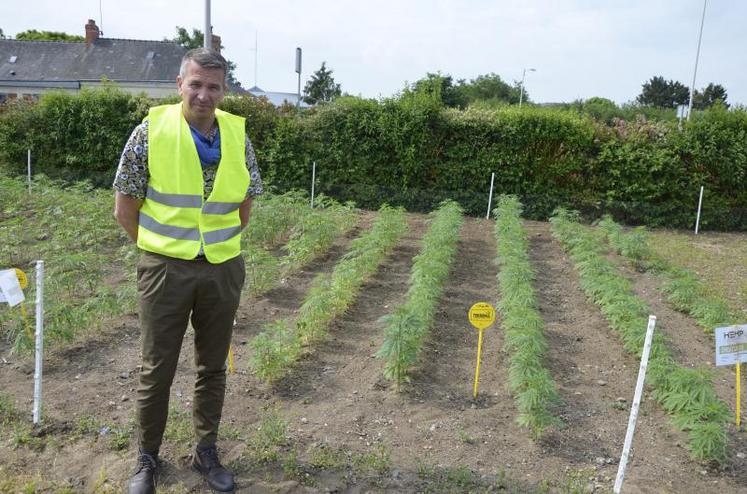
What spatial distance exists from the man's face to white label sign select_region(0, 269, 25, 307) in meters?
1.86

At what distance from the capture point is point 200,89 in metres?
2.76

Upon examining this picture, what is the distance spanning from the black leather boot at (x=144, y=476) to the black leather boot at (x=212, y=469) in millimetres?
220

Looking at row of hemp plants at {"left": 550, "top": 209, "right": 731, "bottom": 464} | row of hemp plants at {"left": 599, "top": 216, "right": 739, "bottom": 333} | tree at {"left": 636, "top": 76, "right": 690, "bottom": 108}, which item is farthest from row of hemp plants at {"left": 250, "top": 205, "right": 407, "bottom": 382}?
tree at {"left": 636, "top": 76, "right": 690, "bottom": 108}

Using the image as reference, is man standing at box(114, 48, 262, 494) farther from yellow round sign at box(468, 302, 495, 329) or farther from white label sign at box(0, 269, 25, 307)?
yellow round sign at box(468, 302, 495, 329)

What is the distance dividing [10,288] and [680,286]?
643 centimetres

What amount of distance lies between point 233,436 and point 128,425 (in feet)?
2.22

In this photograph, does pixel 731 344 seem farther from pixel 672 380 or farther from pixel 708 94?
pixel 708 94

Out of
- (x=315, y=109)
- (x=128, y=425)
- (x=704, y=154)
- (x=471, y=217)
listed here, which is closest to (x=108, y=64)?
(x=315, y=109)

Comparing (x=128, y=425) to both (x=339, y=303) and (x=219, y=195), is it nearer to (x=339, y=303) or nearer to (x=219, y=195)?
(x=219, y=195)

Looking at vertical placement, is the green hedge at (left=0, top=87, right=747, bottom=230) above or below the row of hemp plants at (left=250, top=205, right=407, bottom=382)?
above

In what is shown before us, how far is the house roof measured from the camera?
31.4 meters

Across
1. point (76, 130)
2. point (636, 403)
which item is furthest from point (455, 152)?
point (636, 403)

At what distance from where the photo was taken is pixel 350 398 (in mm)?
4203

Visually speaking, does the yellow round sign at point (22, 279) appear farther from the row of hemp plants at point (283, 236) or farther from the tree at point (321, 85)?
the tree at point (321, 85)
